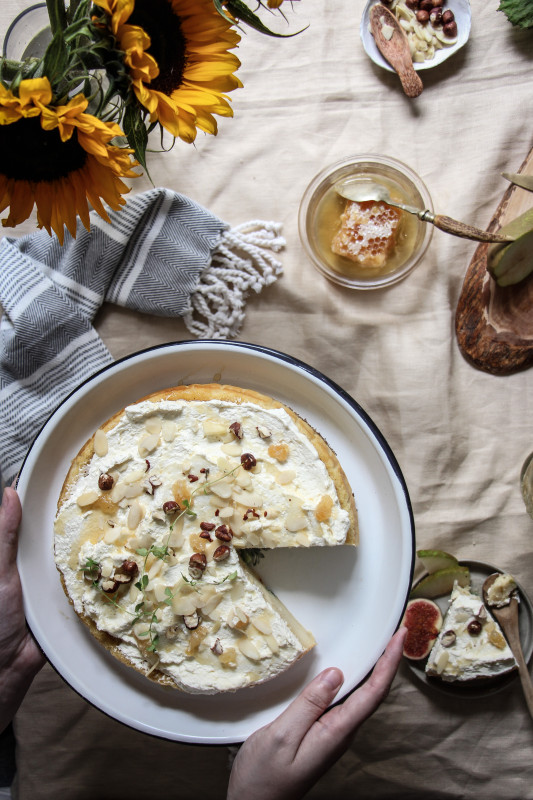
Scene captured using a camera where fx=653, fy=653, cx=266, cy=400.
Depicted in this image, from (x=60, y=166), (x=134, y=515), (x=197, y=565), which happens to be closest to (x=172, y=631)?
(x=197, y=565)

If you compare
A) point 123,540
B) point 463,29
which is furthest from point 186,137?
point 463,29

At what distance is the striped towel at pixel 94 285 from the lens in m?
1.91

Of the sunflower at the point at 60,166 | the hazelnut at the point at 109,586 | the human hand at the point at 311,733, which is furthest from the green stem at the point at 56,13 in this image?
the human hand at the point at 311,733

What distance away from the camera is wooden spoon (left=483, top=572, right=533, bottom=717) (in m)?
1.95

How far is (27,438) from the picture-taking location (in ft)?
6.42

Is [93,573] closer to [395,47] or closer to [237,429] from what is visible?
[237,429]

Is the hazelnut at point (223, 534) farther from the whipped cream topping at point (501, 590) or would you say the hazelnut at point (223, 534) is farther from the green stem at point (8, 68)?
the green stem at point (8, 68)

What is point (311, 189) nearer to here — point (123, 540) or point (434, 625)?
point (123, 540)

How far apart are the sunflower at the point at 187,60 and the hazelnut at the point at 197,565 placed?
1.00 meters

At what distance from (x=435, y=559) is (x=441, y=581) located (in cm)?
7

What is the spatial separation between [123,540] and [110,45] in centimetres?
114

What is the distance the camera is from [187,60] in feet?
4.13

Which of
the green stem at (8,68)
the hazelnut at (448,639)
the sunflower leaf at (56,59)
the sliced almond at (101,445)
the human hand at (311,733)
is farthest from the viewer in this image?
the hazelnut at (448,639)

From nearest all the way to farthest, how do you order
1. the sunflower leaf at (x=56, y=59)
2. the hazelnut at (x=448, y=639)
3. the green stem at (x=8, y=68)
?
1. the sunflower leaf at (x=56, y=59)
2. the green stem at (x=8, y=68)
3. the hazelnut at (x=448, y=639)
